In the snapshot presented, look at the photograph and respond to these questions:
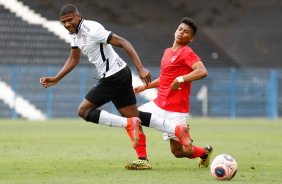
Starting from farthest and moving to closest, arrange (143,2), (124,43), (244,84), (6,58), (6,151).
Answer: (143,2), (244,84), (6,58), (6,151), (124,43)

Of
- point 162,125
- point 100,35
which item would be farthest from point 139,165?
point 100,35

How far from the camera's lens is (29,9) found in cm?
2538

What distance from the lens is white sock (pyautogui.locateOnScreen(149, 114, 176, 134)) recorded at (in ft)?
21.2

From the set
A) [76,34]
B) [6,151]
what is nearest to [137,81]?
[6,151]

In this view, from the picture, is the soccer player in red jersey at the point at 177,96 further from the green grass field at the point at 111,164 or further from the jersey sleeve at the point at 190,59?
the green grass field at the point at 111,164

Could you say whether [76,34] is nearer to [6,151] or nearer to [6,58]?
[6,151]

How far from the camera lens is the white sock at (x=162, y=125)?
6.47 m

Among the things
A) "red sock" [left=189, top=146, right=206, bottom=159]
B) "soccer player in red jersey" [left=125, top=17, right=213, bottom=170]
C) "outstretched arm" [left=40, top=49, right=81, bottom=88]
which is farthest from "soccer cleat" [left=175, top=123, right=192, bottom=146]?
"outstretched arm" [left=40, top=49, right=81, bottom=88]

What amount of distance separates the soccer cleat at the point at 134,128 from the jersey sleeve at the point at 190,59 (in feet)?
3.33

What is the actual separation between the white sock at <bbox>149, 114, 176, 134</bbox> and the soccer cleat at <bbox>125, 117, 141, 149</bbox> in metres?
0.38

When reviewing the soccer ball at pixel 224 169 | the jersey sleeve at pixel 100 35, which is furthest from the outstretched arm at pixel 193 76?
the soccer ball at pixel 224 169

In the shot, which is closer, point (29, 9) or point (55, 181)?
point (55, 181)

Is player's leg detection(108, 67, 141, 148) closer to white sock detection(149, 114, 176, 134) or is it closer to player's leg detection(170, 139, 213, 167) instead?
white sock detection(149, 114, 176, 134)

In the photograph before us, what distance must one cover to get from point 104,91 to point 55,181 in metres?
1.46
